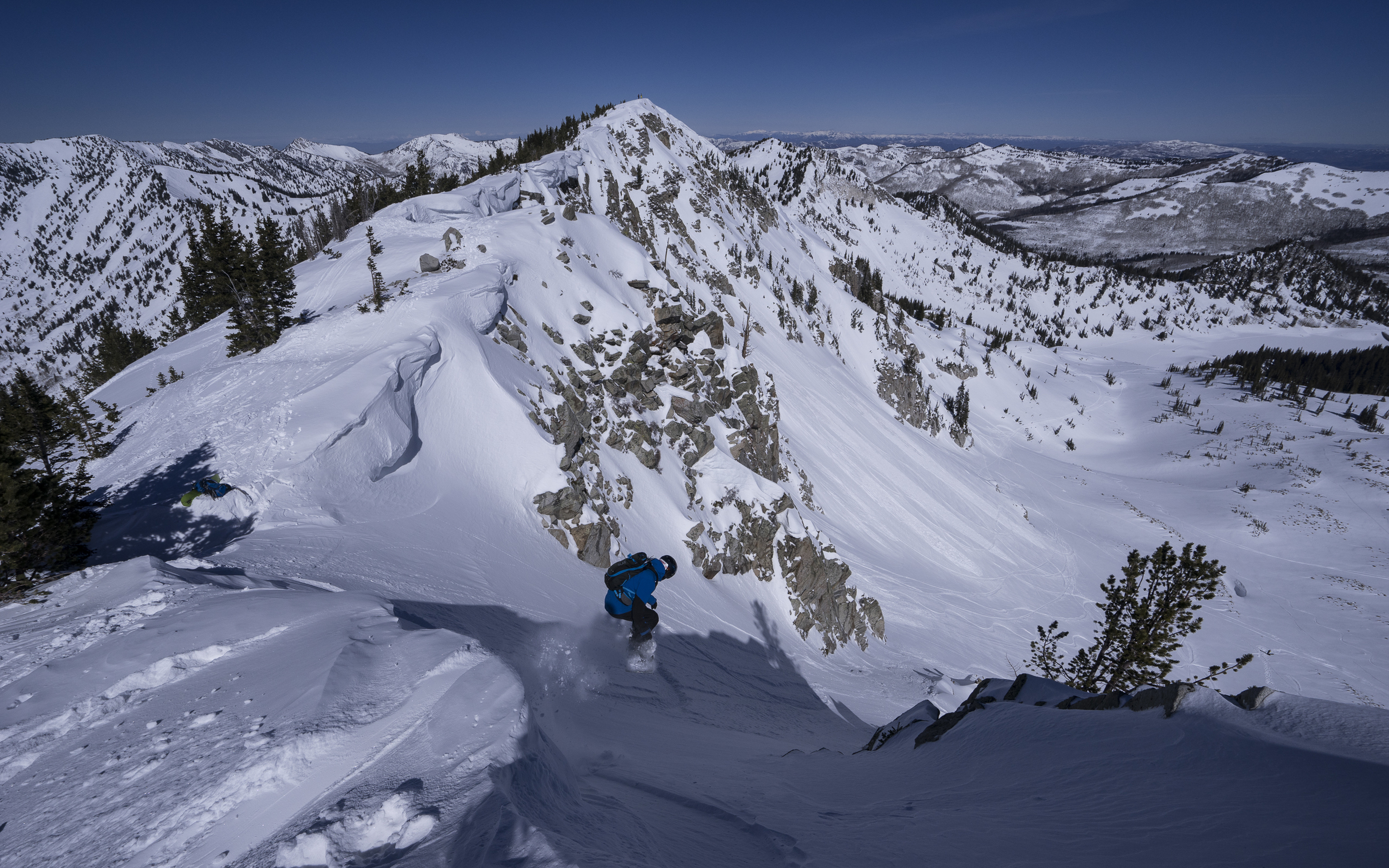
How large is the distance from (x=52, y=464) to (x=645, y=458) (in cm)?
1793

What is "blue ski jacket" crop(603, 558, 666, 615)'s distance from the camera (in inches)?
406

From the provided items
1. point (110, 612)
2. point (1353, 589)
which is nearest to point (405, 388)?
point (110, 612)

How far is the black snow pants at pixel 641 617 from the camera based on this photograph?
10562 millimetres

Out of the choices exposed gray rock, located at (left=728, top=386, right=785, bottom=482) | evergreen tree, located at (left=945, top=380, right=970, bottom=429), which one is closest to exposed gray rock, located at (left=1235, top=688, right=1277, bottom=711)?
exposed gray rock, located at (left=728, top=386, right=785, bottom=482)

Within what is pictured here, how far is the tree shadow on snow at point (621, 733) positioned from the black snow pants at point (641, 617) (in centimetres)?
94

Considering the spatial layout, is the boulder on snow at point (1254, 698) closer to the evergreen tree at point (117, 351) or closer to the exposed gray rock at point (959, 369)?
the exposed gray rock at point (959, 369)

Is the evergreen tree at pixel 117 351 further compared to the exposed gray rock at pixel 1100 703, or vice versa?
the evergreen tree at pixel 117 351

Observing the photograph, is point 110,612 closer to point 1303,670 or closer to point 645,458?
point 645,458

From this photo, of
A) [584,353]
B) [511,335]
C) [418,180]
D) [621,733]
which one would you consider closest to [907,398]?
[584,353]

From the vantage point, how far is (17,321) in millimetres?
171750

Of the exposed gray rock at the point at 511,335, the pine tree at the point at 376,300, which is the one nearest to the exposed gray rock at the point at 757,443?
the exposed gray rock at the point at 511,335

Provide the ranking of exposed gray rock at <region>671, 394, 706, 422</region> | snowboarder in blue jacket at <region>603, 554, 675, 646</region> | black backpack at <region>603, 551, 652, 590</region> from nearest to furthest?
black backpack at <region>603, 551, 652, 590</region>, snowboarder in blue jacket at <region>603, 554, 675, 646</region>, exposed gray rock at <region>671, 394, 706, 422</region>

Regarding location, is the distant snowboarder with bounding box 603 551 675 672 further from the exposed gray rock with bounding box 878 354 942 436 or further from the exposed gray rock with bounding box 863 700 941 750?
the exposed gray rock with bounding box 878 354 942 436

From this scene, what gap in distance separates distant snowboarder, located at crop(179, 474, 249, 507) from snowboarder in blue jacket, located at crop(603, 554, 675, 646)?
800 cm
